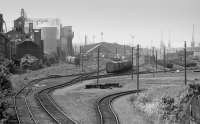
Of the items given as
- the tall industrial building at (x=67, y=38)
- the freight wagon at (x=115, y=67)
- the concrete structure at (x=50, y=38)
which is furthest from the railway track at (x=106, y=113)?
the tall industrial building at (x=67, y=38)

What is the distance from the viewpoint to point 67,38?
132m

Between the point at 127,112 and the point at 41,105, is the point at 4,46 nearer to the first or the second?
the point at 41,105

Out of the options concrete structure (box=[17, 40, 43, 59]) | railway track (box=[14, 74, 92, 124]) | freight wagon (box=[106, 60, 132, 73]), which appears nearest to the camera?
railway track (box=[14, 74, 92, 124])

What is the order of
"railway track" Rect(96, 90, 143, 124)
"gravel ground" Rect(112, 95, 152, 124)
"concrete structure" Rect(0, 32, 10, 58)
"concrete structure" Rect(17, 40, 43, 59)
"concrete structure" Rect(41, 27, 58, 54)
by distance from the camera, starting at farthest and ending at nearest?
"concrete structure" Rect(41, 27, 58, 54) → "concrete structure" Rect(17, 40, 43, 59) → "concrete structure" Rect(0, 32, 10, 58) → "gravel ground" Rect(112, 95, 152, 124) → "railway track" Rect(96, 90, 143, 124)

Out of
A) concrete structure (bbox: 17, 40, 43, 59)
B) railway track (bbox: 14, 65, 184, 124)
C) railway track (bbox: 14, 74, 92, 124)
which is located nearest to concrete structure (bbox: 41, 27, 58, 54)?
concrete structure (bbox: 17, 40, 43, 59)

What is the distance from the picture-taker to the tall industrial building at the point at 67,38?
131375 mm

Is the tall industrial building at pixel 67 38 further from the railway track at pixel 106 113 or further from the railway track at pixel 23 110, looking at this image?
the railway track at pixel 106 113

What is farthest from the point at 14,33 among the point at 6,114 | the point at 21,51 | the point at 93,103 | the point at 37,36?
the point at 6,114

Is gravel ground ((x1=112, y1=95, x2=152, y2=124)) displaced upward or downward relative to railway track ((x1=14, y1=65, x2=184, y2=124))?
downward

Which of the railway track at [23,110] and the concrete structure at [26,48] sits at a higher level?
the concrete structure at [26,48]

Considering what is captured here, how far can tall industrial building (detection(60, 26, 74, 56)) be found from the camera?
13138 centimetres

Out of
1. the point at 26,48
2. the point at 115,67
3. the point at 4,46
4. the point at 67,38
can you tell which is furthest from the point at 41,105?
the point at 67,38

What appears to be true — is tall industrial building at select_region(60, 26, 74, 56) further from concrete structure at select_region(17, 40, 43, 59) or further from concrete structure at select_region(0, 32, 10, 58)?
concrete structure at select_region(0, 32, 10, 58)

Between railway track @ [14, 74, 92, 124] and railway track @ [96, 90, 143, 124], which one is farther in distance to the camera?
railway track @ [96, 90, 143, 124]
